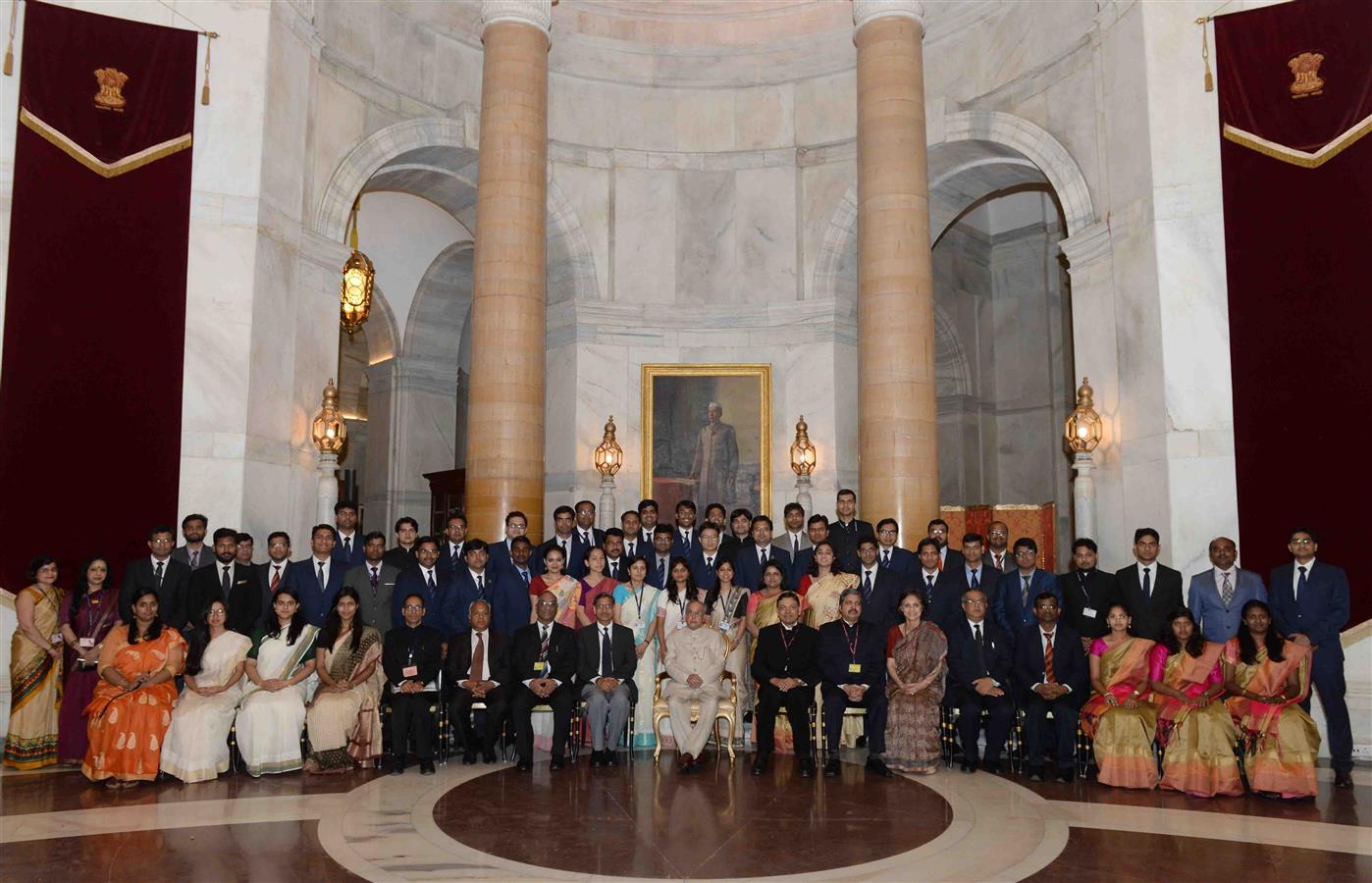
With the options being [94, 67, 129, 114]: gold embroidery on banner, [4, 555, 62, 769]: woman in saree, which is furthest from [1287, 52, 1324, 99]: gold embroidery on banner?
[4, 555, 62, 769]: woman in saree

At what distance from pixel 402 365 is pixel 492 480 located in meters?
7.41

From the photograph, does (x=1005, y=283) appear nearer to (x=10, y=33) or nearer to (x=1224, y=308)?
(x=1224, y=308)

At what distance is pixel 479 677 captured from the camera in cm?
984

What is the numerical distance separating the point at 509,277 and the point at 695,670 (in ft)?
19.7

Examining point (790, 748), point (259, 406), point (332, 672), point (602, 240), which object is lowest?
point (790, 748)

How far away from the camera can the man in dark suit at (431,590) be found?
1012cm

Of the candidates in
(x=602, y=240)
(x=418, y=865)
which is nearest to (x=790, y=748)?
(x=418, y=865)

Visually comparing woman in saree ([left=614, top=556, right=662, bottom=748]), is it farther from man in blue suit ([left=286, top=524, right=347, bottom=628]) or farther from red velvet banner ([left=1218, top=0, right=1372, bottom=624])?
red velvet banner ([left=1218, top=0, right=1372, bottom=624])

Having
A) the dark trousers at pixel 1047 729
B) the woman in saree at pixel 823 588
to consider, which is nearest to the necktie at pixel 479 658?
the woman in saree at pixel 823 588

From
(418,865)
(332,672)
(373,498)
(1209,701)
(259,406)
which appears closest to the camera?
(418,865)

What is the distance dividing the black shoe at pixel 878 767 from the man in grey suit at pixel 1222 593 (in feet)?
9.60

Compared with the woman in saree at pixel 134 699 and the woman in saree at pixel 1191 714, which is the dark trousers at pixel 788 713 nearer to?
the woman in saree at pixel 1191 714

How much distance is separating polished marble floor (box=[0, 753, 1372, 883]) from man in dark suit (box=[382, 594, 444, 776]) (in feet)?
0.84

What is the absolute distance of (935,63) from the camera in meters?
15.8
